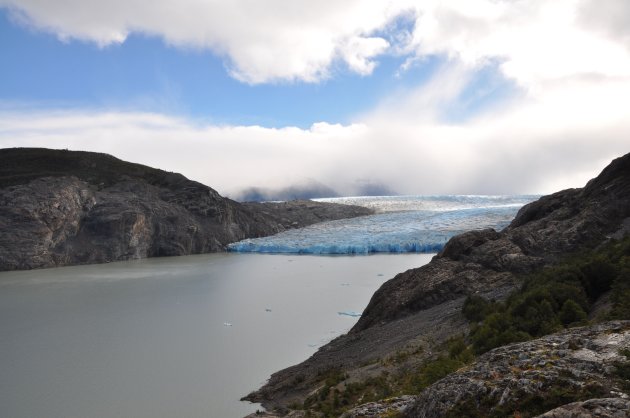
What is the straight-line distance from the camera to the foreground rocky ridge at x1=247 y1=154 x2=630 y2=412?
31.0 feet

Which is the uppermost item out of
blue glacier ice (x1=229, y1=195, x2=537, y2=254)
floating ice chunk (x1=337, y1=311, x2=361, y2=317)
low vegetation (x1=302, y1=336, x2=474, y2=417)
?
blue glacier ice (x1=229, y1=195, x2=537, y2=254)

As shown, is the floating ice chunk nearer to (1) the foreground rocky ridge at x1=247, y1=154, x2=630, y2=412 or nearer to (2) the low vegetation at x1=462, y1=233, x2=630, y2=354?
(1) the foreground rocky ridge at x1=247, y1=154, x2=630, y2=412

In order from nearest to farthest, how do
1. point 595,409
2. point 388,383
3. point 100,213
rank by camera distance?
point 595,409 → point 388,383 → point 100,213

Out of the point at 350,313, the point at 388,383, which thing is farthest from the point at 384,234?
the point at 388,383

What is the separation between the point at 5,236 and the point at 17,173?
29.2 ft

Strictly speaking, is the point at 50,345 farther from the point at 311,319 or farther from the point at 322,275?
the point at 322,275

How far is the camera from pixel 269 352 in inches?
505

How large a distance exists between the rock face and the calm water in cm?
603

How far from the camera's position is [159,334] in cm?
1483

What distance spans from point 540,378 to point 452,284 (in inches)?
369

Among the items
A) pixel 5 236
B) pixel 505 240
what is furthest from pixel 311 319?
pixel 5 236

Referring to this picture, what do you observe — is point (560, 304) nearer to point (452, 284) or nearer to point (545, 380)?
point (545, 380)

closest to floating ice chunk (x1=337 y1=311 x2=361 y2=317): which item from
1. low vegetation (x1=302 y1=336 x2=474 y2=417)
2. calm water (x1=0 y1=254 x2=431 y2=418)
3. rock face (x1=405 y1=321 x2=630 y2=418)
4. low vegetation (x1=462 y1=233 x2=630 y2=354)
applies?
calm water (x1=0 y1=254 x2=431 y2=418)

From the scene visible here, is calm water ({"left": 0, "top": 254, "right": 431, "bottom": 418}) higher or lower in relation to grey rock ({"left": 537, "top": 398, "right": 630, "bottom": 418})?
lower
